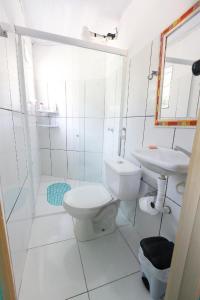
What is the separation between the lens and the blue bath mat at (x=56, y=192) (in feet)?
6.12

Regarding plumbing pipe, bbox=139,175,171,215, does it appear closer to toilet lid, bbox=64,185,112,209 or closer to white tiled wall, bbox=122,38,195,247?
white tiled wall, bbox=122,38,195,247

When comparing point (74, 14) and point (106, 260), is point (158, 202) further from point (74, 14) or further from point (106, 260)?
point (74, 14)

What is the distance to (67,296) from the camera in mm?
907

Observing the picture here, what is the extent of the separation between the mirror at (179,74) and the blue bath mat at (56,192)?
1525 millimetres

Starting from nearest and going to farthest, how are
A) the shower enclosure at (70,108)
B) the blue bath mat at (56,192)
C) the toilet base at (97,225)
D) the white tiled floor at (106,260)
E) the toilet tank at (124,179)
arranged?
the white tiled floor at (106,260) → the toilet tank at (124,179) → the toilet base at (97,225) → the shower enclosure at (70,108) → the blue bath mat at (56,192)

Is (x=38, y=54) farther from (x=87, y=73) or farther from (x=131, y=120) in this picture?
(x=131, y=120)

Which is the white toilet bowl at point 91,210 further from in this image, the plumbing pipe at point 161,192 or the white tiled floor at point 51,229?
the plumbing pipe at point 161,192

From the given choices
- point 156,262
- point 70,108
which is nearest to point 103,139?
point 70,108

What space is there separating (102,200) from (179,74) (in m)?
1.06

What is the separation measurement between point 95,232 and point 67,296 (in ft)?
1.61

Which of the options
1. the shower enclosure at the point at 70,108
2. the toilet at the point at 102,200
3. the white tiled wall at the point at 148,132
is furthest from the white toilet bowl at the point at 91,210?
the shower enclosure at the point at 70,108

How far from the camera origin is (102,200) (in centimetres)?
124

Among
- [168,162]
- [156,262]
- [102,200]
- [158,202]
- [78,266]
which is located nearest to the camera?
[168,162]

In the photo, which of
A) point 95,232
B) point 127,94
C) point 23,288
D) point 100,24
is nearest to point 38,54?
point 100,24
